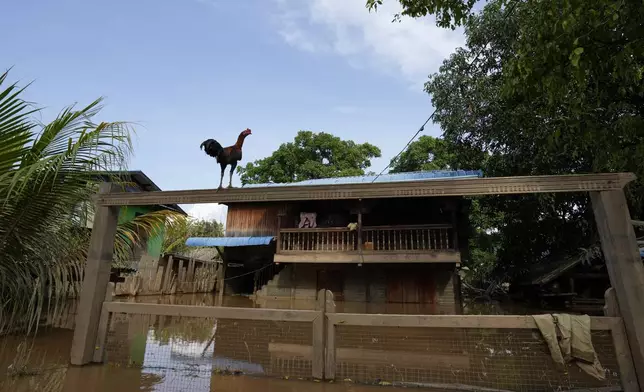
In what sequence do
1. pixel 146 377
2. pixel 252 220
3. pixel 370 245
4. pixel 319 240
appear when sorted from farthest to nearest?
pixel 252 220, pixel 319 240, pixel 370 245, pixel 146 377

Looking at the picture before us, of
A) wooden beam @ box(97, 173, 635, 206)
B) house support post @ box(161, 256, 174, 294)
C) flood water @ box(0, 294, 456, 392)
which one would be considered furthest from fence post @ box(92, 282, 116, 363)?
house support post @ box(161, 256, 174, 294)

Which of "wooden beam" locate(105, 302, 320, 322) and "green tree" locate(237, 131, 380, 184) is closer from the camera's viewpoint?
"wooden beam" locate(105, 302, 320, 322)

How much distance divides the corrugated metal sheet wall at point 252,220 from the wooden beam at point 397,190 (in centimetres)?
1284

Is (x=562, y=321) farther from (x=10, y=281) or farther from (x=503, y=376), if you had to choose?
(x=10, y=281)

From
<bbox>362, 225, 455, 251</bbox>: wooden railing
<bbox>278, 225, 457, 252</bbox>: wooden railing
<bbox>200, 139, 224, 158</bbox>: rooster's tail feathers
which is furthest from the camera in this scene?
<bbox>278, 225, 457, 252</bbox>: wooden railing

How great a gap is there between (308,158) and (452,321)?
25.5 metres

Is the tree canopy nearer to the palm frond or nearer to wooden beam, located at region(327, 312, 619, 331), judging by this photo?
wooden beam, located at region(327, 312, 619, 331)

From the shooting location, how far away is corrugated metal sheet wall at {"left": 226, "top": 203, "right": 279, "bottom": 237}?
59.8 ft

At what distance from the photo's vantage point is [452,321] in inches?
164

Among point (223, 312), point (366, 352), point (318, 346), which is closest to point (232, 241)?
point (366, 352)

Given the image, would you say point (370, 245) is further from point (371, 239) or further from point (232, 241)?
point (232, 241)

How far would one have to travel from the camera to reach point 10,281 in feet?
10.5

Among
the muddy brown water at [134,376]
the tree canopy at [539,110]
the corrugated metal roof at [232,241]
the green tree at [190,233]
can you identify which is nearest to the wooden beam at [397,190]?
the tree canopy at [539,110]

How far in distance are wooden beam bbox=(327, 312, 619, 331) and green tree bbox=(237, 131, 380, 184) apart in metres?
24.0
